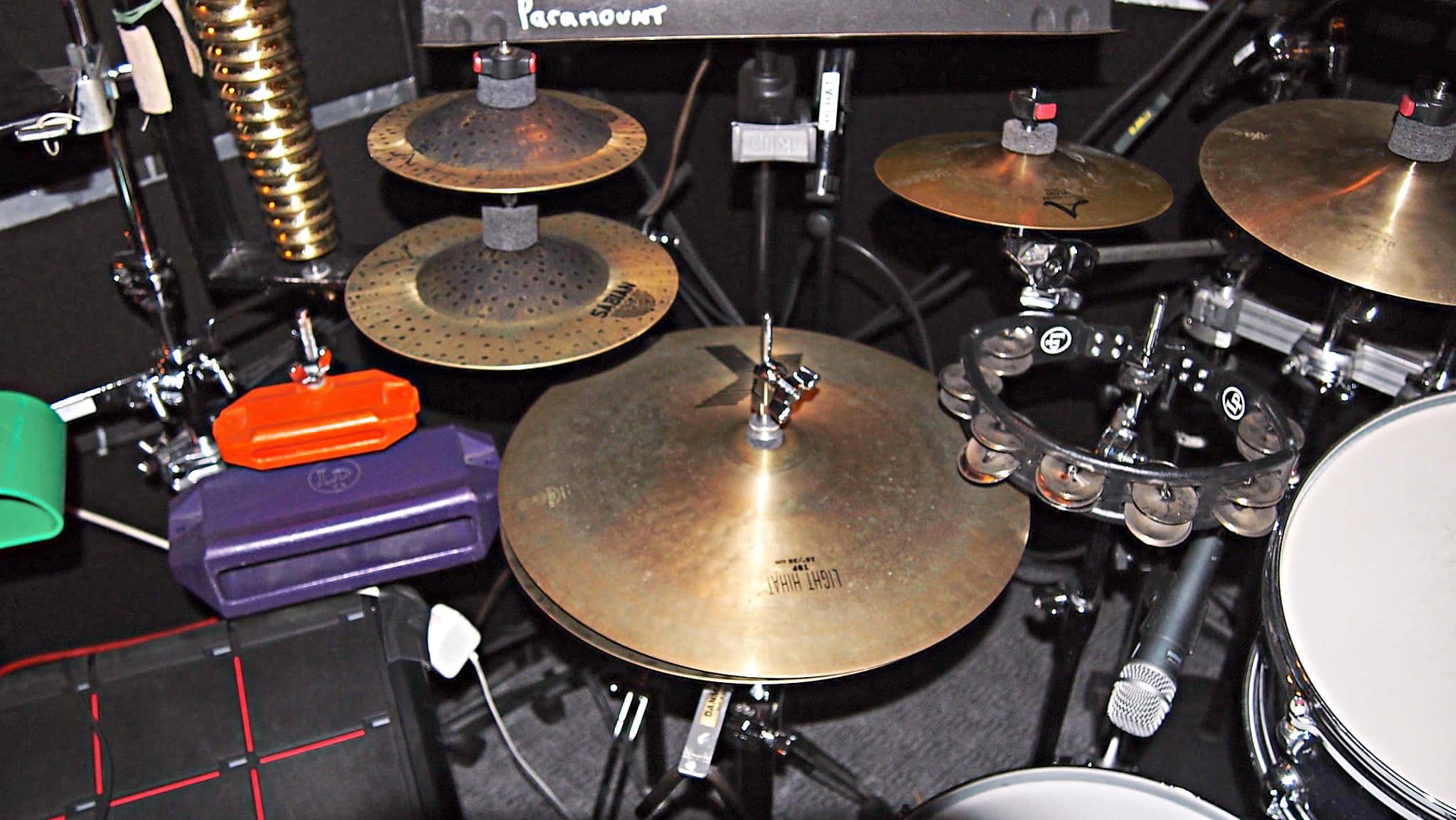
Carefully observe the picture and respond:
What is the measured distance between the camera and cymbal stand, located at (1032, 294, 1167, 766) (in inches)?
45.0

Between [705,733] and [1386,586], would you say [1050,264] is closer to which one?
[1386,586]

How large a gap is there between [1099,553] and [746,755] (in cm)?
47

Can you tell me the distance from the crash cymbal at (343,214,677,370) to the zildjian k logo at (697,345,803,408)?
16 centimetres

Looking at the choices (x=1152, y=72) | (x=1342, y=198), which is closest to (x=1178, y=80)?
(x=1152, y=72)

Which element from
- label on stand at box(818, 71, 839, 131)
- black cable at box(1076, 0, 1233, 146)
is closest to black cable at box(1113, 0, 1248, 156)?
black cable at box(1076, 0, 1233, 146)

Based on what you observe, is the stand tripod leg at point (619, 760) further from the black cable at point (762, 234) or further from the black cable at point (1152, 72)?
the black cable at point (1152, 72)

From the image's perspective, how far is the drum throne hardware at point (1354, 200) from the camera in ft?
3.33

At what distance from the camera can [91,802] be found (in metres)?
1.07

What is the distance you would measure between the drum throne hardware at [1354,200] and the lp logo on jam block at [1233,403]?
0.16m

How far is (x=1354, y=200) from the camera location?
1.07 meters

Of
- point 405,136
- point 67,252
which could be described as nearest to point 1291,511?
point 405,136

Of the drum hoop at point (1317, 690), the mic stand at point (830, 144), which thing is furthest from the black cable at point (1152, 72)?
the drum hoop at point (1317, 690)

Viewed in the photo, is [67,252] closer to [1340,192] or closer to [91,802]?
[91,802]

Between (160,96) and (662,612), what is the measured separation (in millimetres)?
799
